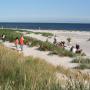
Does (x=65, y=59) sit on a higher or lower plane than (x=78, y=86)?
lower

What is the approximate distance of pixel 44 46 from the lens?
80.9 ft

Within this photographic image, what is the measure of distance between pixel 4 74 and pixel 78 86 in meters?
2.47

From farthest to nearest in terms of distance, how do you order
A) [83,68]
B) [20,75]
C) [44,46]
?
[44,46]
[83,68]
[20,75]

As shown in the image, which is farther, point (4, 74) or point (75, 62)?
point (75, 62)

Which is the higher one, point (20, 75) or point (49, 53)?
point (20, 75)

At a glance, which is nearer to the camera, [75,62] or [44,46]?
[75,62]

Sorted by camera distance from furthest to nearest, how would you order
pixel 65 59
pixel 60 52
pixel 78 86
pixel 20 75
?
pixel 60 52 → pixel 65 59 → pixel 20 75 → pixel 78 86

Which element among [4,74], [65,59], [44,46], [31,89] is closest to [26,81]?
[31,89]

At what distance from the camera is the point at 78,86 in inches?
221

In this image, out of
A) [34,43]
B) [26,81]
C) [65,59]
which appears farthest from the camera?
[34,43]

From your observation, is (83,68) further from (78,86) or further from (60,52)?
(78,86)

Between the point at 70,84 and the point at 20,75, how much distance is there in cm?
191

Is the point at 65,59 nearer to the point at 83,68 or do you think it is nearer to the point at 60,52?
the point at 60,52

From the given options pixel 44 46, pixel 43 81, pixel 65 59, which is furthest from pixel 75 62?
pixel 43 81
